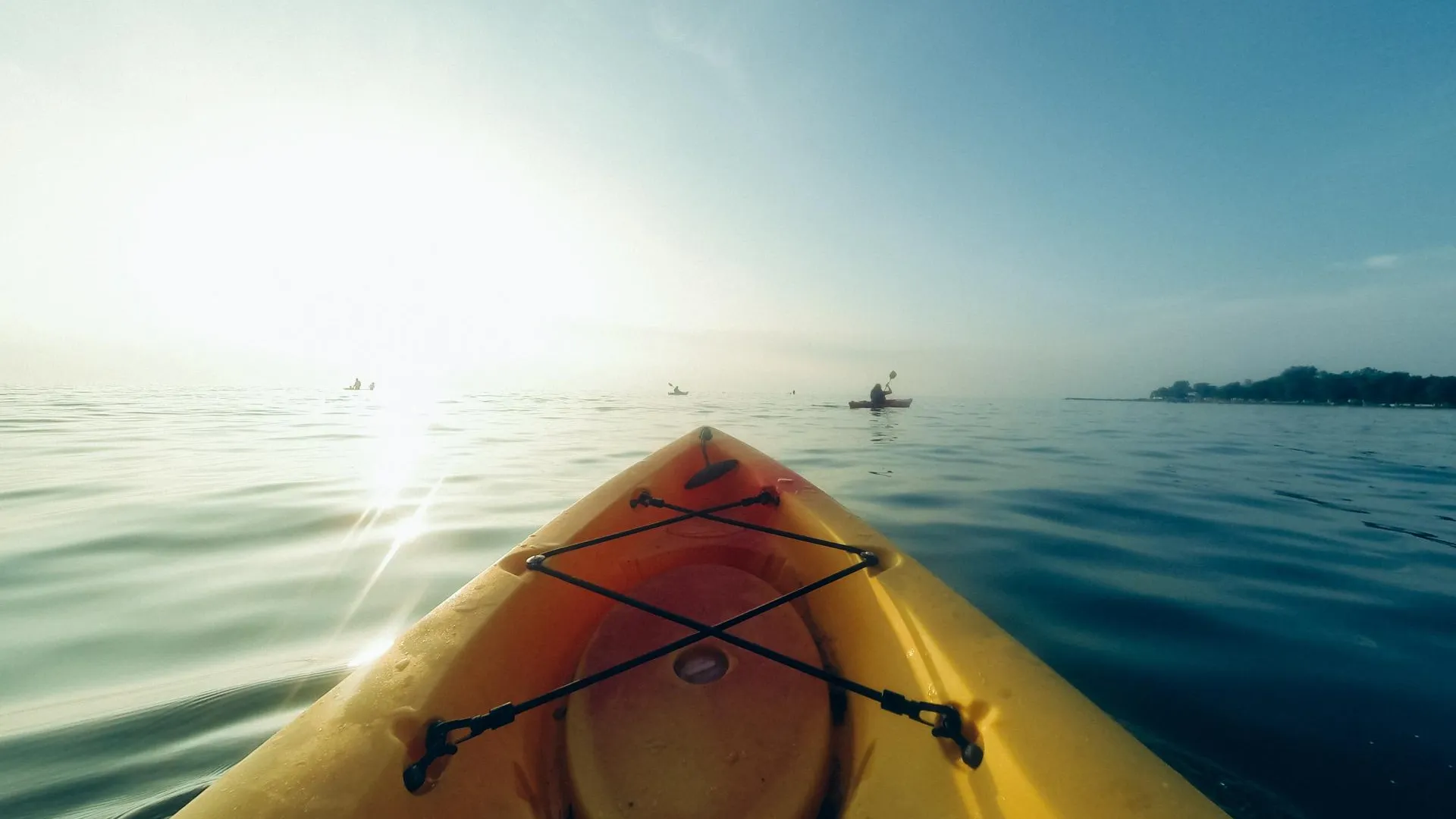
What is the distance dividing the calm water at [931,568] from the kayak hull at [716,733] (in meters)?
1.15

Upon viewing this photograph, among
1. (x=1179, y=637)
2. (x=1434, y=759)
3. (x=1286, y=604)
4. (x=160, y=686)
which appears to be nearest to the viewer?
(x=1434, y=759)

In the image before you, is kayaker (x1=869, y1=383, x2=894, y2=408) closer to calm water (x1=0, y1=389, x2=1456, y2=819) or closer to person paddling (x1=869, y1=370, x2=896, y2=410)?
person paddling (x1=869, y1=370, x2=896, y2=410)

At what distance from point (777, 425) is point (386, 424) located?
40.9 feet

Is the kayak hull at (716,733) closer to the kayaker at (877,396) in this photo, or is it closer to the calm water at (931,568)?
Answer: the calm water at (931,568)

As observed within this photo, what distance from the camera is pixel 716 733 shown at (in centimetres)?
171

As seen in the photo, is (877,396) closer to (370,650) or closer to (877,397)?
(877,397)

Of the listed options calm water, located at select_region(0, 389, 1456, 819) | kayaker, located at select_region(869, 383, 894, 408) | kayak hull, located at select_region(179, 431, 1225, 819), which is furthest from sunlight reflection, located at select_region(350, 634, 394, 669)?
kayaker, located at select_region(869, 383, 894, 408)

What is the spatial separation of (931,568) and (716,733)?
9.02 ft

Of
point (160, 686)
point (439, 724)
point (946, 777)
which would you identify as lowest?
point (160, 686)

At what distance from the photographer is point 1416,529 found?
15.8 ft

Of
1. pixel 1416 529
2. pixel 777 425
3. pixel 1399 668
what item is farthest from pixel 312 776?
pixel 777 425

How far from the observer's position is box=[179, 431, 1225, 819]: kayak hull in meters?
1.09

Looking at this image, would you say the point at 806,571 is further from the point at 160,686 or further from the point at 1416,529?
the point at 1416,529

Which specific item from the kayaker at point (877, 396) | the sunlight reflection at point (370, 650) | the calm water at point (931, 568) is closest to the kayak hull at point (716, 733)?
the calm water at point (931, 568)
